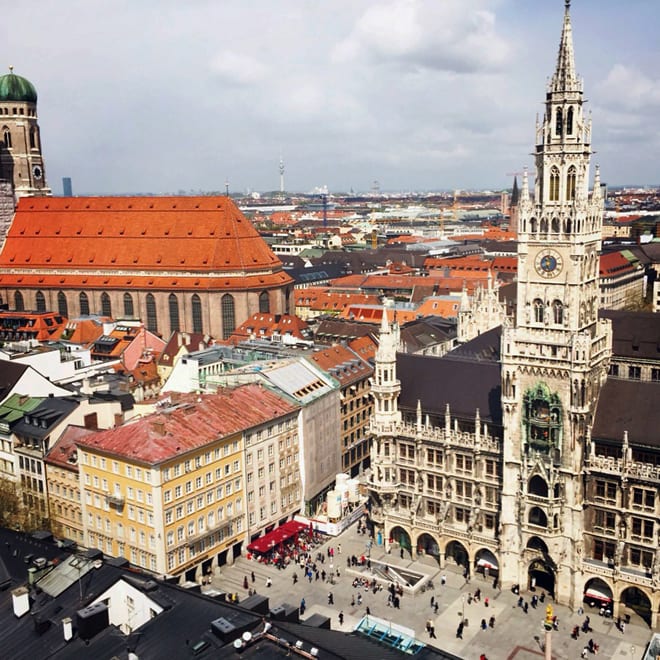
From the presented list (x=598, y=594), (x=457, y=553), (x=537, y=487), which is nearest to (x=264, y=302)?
(x=457, y=553)

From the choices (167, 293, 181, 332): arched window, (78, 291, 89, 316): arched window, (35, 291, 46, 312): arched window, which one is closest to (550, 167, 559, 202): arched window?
(167, 293, 181, 332): arched window

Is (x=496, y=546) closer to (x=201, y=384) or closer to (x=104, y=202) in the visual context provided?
(x=201, y=384)

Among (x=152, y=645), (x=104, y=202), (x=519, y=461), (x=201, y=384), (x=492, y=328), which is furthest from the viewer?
(x=104, y=202)

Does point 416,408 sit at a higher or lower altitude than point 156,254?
lower

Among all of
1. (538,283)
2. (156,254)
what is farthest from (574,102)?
(156,254)

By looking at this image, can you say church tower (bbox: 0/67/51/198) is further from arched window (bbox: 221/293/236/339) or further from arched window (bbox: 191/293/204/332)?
arched window (bbox: 221/293/236/339)

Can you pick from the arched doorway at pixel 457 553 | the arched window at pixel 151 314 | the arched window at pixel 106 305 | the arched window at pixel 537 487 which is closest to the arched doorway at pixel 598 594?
the arched window at pixel 537 487
